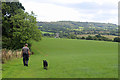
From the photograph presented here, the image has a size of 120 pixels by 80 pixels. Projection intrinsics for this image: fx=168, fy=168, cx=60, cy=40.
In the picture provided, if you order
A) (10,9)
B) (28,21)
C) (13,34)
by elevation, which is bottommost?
(13,34)

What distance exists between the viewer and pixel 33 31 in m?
49.6

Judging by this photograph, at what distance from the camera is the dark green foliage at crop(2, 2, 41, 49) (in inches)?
1703

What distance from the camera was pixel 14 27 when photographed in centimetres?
4462

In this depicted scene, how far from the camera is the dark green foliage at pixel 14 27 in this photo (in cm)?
4325

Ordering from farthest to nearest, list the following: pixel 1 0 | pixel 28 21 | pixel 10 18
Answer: pixel 28 21 < pixel 10 18 < pixel 1 0

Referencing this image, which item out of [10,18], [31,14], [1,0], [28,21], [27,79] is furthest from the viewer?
[31,14]

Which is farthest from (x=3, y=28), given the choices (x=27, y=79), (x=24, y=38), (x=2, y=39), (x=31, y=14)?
(x=27, y=79)

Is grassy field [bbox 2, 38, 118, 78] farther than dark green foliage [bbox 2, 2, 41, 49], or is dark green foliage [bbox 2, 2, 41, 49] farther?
dark green foliage [bbox 2, 2, 41, 49]

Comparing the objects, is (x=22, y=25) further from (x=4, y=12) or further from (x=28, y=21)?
(x=4, y=12)

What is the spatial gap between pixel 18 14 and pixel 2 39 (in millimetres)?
7919

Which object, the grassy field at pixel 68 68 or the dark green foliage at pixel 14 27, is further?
the dark green foliage at pixel 14 27

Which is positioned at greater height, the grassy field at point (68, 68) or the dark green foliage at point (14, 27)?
the dark green foliage at point (14, 27)

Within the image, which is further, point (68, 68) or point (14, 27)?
point (14, 27)

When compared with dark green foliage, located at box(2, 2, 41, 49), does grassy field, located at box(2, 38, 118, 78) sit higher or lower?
lower
